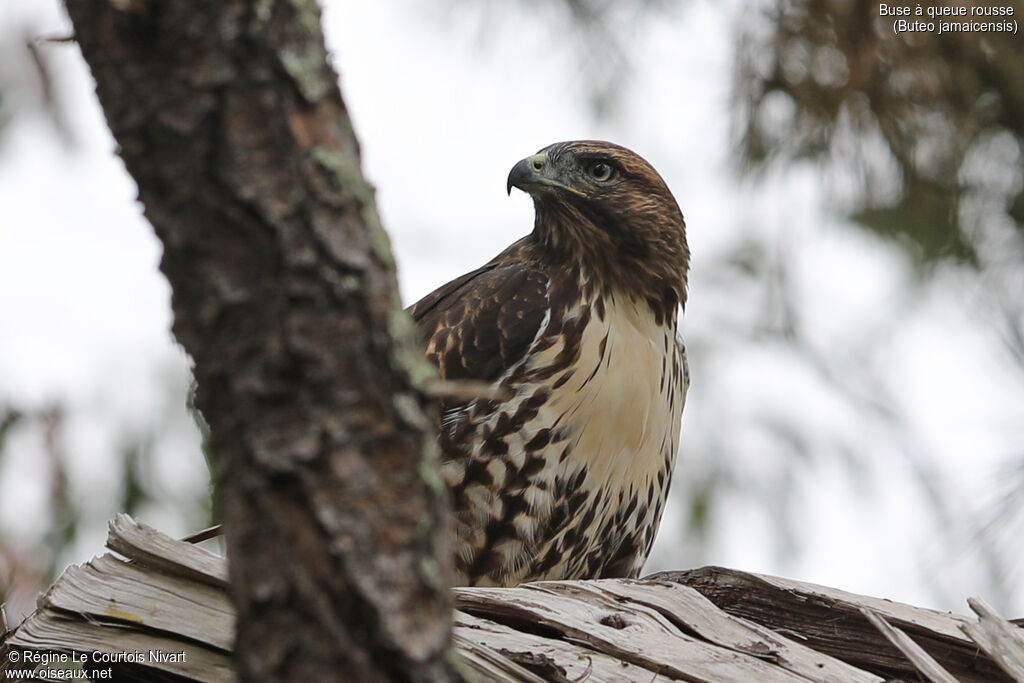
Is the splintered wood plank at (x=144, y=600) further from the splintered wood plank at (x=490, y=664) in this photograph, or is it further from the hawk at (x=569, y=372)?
the hawk at (x=569, y=372)

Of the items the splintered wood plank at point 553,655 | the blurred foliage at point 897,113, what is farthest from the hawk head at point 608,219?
the splintered wood plank at point 553,655

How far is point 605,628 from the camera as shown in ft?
9.37

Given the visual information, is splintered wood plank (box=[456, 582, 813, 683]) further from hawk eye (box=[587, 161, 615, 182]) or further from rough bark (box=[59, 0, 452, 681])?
hawk eye (box=[587, 161, 615, 182])

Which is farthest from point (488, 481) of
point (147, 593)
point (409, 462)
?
point (409, 462)

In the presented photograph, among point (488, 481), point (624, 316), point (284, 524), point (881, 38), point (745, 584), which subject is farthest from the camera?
point (881, 38)

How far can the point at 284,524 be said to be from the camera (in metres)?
1.24

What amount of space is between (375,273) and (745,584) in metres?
2.16

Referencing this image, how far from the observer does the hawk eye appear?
13.5 ft

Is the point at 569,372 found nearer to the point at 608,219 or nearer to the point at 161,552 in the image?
the point at 608,219

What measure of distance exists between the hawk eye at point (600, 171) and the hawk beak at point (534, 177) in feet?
0.36

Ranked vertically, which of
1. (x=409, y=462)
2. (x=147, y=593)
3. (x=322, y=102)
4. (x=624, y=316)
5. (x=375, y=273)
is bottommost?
(x=147, y=593)

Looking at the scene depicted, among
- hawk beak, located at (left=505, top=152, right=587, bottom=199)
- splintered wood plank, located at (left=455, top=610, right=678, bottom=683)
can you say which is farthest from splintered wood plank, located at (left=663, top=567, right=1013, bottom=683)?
hawk beak, located at (left=505, top=152, right=587, bottom=199)

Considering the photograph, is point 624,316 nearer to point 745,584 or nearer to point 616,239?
point 616,239

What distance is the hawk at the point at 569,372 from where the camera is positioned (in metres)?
3.64
